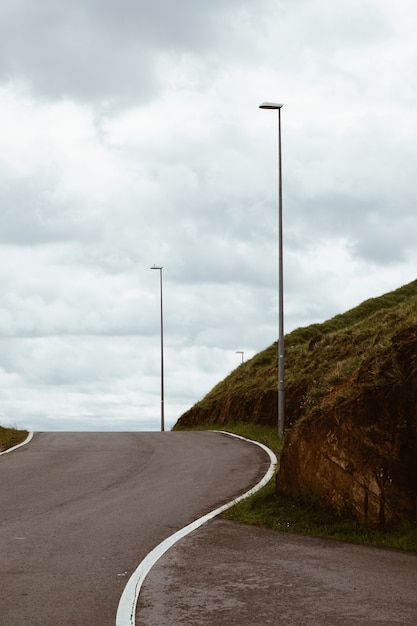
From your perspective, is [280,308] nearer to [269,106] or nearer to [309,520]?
[269,106]

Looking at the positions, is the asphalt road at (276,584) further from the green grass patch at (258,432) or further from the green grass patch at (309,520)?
the green grass patch at (258,432)

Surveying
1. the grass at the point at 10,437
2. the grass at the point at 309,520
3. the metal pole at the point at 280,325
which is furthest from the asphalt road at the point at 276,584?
the grass at the point at 10,437

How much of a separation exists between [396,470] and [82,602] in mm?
5510

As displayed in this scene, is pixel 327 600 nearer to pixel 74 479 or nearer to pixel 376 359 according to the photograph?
pixel 376 359

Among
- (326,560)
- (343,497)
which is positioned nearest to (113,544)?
(326,560)

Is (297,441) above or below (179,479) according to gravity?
above

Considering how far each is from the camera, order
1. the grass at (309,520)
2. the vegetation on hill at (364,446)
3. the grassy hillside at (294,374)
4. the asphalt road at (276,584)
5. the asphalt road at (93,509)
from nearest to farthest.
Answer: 1. the asphalt road at (276,584)
2. the asphalt road at (93,509)
3. the grass at (309,520)
4. the vegetation on hill at (364,446)
5. the grassy hillside at (294,374)

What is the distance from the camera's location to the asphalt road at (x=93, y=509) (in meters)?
8.27

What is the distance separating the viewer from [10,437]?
28703 mm

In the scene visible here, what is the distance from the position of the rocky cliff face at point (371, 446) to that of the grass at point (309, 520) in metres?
0.17

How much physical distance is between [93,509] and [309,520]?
12.4 ft

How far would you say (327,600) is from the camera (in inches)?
320

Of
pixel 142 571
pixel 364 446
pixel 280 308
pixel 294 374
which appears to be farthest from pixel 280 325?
pixel 142 571

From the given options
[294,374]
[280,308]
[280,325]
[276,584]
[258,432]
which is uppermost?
[280,308]
